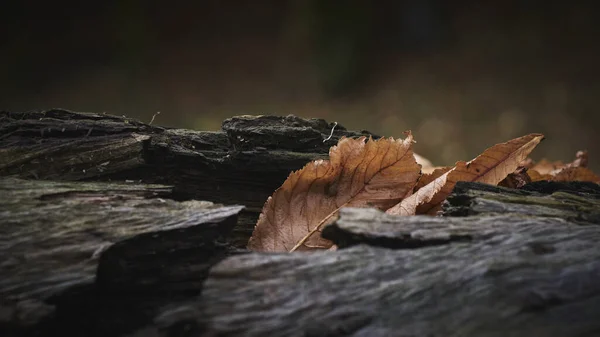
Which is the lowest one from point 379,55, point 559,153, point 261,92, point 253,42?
point 559,153

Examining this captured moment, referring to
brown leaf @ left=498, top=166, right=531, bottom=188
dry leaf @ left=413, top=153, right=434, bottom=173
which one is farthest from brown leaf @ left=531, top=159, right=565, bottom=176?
brown leaf @ left=498, top=166, right=531, bottom=188

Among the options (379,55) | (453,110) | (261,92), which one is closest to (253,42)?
(261,92)

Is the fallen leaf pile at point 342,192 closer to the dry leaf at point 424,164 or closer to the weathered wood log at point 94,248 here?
the weathered wood log at point 94,248

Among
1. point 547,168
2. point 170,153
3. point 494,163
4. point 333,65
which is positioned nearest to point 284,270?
point 170,153

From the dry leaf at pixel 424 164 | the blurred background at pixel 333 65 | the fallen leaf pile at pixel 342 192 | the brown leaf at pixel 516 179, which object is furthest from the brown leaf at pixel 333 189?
the blurred background at pixel 333 65

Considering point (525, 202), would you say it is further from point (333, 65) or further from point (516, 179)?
point (333, 65)

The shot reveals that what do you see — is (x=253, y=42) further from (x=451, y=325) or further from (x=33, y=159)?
(x=451, y=325)

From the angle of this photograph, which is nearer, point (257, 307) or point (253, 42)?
point (257, 307)
